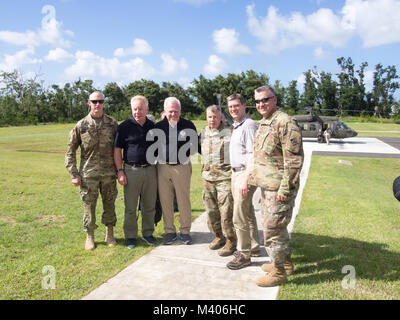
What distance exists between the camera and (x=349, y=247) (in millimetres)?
4512

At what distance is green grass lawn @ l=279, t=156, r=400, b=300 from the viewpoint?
10.9ft

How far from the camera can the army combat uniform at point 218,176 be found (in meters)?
4.14

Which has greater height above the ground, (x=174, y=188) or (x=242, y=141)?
(x=242, y=141)

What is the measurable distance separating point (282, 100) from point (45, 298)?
6907 cm

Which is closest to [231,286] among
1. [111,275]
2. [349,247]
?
[111,275]

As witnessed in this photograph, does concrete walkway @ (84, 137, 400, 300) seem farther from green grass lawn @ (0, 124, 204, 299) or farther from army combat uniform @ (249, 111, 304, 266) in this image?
army combat uniform @ (249, 111, 304, 266)

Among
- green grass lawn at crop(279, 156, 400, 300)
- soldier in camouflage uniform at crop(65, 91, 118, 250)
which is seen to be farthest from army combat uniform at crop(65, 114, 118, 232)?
green grass lawn at crop(279, 156, 400, 300)

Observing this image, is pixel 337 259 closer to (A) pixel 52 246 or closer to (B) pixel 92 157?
(B) pixel 92 157

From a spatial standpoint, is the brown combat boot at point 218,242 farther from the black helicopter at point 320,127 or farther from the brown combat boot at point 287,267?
the black helicopter at point 320,127

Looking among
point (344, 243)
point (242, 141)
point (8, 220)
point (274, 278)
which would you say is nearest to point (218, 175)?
point (242, 141)

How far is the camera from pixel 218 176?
4168mm

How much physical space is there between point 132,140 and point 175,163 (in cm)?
67
